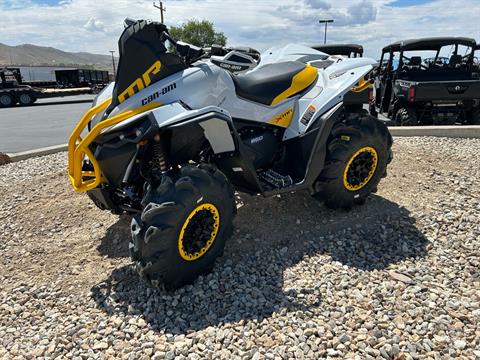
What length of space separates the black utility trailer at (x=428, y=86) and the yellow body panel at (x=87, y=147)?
619cm

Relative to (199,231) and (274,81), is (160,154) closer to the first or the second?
(199,231)

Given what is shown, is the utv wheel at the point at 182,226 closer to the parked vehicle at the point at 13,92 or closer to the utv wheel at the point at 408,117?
the utv wheel at the point at 408,117

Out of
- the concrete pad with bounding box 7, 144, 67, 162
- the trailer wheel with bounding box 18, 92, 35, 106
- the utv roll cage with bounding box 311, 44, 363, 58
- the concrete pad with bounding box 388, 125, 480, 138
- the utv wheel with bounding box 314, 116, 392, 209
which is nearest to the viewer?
the utv wheel with bounding box 314, 116, 392, 209

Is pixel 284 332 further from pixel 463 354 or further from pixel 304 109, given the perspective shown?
pixel 304 109

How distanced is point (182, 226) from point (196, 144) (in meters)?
Answer: 0.68

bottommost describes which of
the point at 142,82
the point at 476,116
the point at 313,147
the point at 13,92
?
the point at 13,92

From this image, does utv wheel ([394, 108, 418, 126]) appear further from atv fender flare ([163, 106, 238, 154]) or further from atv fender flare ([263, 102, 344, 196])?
atv fender flare ([163, 106, 238, 154])

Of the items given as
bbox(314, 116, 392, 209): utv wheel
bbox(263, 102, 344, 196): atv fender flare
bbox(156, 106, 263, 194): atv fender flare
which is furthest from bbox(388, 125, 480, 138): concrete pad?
bbox(156, 106, 263, 194): atv fender flare

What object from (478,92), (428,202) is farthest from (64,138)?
(478,92)

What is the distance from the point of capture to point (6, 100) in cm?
→ 2077

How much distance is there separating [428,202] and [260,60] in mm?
2406

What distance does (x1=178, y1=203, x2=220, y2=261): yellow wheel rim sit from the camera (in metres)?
2.92

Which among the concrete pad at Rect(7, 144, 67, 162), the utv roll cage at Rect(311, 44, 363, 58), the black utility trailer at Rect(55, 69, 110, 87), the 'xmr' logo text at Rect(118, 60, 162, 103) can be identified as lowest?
the black utility trailer at Rect(55, 69, 110, 87)

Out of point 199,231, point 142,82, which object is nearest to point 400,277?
point 199,231
